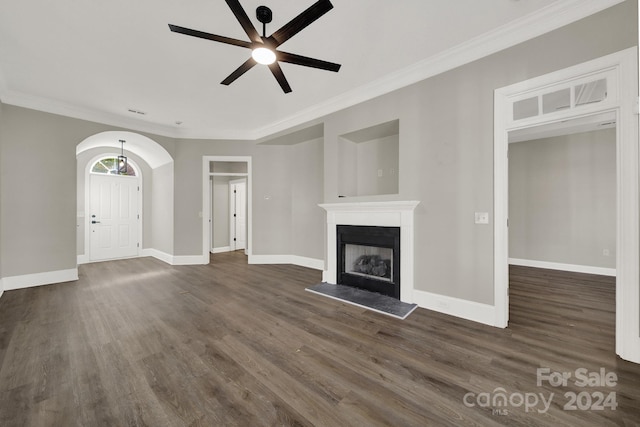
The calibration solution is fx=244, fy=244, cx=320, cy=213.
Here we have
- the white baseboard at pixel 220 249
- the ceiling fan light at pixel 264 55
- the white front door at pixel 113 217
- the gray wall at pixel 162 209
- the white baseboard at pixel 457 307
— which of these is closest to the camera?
the ceiling fan light at pixel 264 55

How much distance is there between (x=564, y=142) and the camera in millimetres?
A: 4852

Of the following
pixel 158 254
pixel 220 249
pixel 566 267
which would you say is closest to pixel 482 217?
pixel 566 267

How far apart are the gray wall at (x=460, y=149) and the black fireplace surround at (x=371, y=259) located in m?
0.30

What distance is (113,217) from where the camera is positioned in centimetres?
618

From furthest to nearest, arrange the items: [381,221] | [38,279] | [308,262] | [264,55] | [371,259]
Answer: [308,262] < [38,279] < [371,259] < [381,221] < [264,55]

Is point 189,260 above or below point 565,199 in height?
below

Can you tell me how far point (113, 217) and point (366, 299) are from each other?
6.65m

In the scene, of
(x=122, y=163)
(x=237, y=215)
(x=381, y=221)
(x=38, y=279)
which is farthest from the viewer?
(x=237, y=215)

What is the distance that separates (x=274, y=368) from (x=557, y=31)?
12.3 ft

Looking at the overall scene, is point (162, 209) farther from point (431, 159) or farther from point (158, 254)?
point (431, 159)

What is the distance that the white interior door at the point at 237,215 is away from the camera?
7383 mm

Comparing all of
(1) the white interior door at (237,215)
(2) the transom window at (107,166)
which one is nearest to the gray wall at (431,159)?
(2) the transom window at (107,166)

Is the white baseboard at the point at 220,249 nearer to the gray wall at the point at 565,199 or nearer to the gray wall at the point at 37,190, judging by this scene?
the gray wall at the point at 37,190

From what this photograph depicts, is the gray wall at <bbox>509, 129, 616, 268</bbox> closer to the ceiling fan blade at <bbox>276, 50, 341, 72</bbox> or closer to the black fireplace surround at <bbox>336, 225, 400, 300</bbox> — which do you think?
the black fireplace surround at <bbox>336, 225, 400, 300</bbox>
